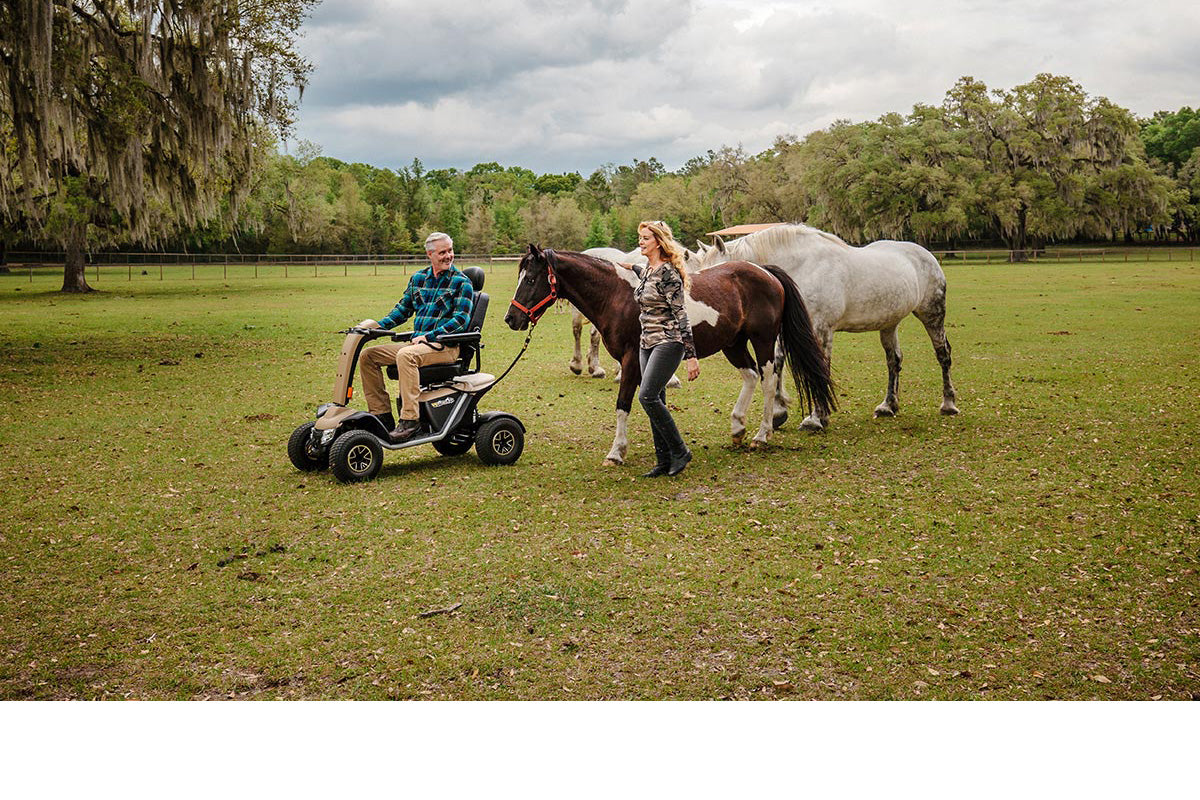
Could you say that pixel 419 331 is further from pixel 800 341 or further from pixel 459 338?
pixel 800 341

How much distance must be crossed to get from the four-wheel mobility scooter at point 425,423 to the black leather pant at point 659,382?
124 centimetres

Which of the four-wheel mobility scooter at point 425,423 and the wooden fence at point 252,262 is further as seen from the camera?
the wooden fence at point 252,262

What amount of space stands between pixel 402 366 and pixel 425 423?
1.74 feet

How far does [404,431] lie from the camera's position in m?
6.54

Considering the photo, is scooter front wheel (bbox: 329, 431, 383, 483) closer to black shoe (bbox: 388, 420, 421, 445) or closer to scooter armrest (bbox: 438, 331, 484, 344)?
black shoe (bbox: 388, 420, 421, 445)

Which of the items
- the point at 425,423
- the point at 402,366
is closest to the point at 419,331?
the point at 402,366

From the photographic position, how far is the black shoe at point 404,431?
6.51 m

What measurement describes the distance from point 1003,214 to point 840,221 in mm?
9165

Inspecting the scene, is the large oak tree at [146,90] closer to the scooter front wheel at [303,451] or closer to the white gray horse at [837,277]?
the scooter front wheel at [303,451]

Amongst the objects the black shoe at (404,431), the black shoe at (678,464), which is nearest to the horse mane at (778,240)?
the black shoe at (678,464)

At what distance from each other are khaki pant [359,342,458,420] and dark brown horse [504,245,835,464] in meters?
0.65

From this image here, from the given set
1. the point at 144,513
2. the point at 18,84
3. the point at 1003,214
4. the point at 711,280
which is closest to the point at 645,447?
the point at 711,280

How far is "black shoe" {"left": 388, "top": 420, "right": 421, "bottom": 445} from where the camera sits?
6.51 meters

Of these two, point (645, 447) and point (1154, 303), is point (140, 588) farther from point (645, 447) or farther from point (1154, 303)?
point (1154, 303)
